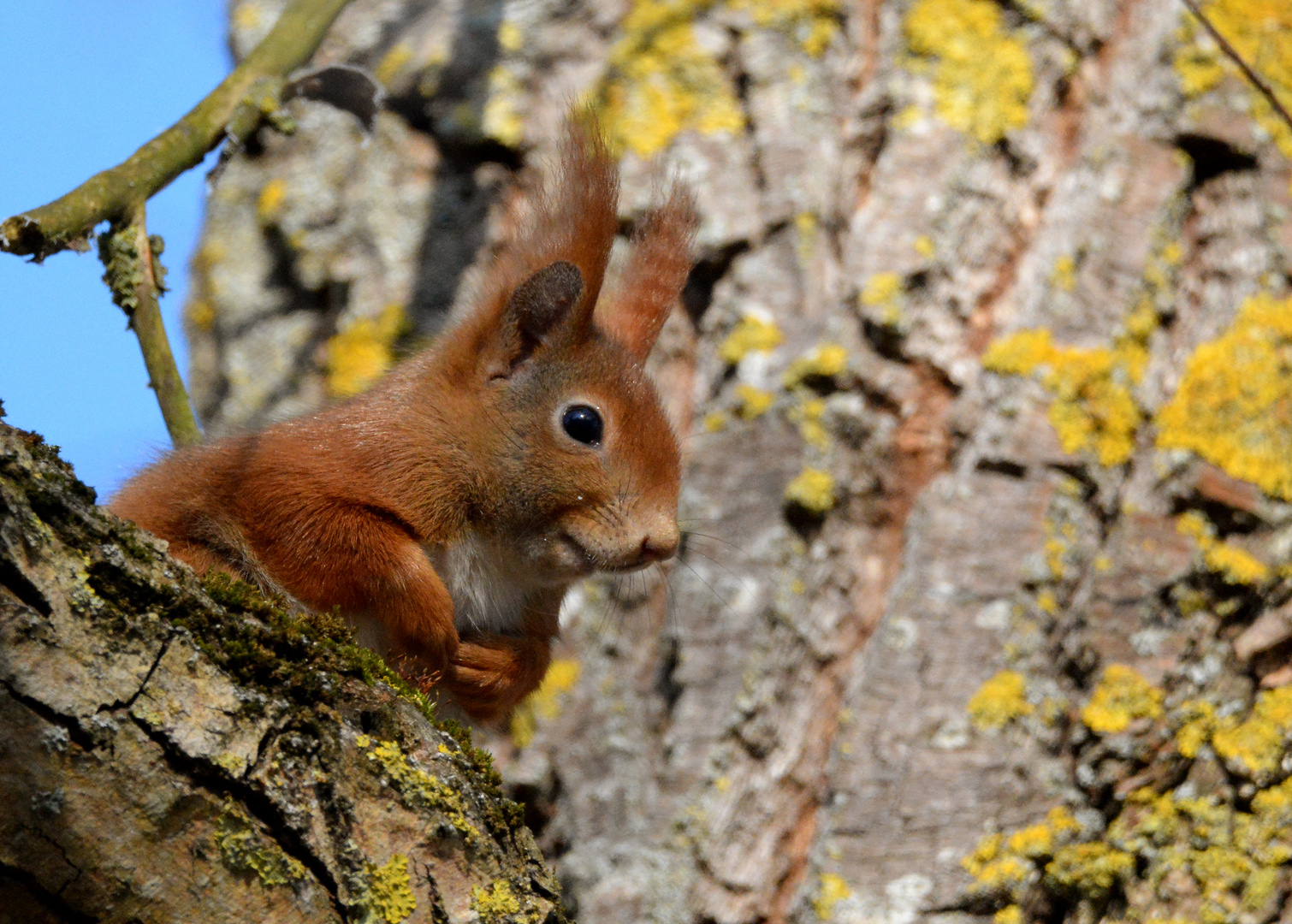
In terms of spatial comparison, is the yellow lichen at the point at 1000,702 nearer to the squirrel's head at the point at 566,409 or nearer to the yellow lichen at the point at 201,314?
the squirrel's head at the point at 566,409

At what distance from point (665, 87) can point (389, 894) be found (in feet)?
9.36

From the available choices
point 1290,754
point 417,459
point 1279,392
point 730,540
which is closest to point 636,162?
point 730,540

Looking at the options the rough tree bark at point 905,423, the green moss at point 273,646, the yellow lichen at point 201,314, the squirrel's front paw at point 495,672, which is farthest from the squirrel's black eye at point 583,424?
the yellow lichen at point 201,314

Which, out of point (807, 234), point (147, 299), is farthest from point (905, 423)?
point (147, 299)

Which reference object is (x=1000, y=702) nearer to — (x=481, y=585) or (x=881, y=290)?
(x=881, y=290)

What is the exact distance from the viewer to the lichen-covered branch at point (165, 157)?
209cm

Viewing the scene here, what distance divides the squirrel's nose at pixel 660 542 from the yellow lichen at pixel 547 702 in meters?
0.86

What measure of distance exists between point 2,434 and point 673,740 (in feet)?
6.88

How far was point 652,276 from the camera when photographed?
10.3ft

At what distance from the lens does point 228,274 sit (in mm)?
4059

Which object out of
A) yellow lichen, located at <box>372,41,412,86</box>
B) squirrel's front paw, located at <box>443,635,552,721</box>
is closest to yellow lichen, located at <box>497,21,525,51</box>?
yellow lichen, located at <box>372,41,412,86</box>

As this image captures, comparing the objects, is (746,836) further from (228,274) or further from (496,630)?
(228,274)

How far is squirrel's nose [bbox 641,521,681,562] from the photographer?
2.69 m

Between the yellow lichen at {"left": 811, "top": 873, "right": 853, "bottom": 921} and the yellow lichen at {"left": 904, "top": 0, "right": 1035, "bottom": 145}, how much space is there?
2025 mm
